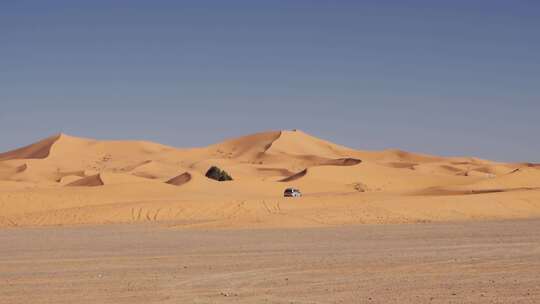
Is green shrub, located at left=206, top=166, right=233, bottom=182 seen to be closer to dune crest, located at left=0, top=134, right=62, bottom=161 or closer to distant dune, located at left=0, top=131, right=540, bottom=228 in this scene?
distant dune, located at left=0, top=131, right=540, bottom=228

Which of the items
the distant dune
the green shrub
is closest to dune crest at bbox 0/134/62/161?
the distant dune

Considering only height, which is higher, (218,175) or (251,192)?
(218,175)

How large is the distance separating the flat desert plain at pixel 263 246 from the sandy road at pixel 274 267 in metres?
0.03

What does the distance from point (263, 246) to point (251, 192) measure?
36.3m

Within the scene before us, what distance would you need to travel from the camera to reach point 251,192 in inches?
2354

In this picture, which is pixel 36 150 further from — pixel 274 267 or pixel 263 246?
pixel 274 267

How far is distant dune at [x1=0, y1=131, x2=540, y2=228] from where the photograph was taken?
38.6 metres

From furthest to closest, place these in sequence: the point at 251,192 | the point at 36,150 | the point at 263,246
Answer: the point at 36,150
the point at 251,192
the point at 263,246

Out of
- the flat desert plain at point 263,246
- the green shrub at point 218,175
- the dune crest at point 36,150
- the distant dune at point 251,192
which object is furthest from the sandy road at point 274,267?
the dune crest at point 36,150

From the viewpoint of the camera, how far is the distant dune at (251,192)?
127ft

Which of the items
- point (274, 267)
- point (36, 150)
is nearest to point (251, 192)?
point (274, 267)

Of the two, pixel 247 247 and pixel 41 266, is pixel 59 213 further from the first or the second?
pixel 41 266

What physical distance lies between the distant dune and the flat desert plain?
0.17 metres

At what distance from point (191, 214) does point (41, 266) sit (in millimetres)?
21546
